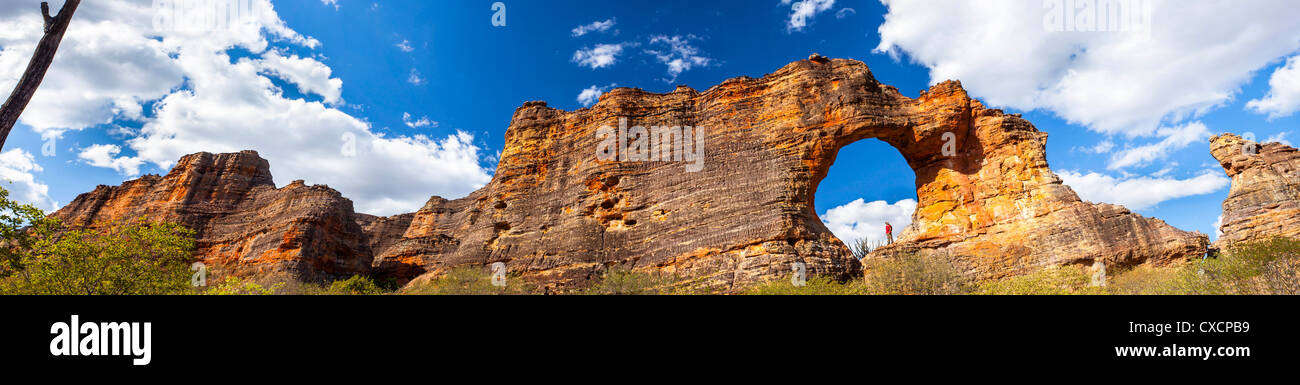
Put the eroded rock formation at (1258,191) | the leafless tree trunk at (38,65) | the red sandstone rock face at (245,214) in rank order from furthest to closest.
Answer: the red sandstone rock face at (245,214)
the eroded rock formation at (1258,191)
the leafless tree trunk at (38,65)

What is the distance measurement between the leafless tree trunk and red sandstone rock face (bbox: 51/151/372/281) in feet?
115

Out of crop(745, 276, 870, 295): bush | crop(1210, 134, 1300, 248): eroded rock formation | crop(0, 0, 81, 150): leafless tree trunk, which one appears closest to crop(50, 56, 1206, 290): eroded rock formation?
crop(745, 276, 870, 295): bush

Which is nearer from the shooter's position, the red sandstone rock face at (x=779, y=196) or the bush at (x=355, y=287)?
the red sandstone rock face at (x=779, y=196)

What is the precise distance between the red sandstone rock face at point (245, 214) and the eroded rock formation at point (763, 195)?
19.0 inches

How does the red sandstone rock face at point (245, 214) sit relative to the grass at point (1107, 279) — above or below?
above

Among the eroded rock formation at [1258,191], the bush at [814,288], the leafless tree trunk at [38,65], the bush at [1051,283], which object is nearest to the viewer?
the leafless tree trunk at [38,65]

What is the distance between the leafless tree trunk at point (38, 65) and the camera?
12.6 metres

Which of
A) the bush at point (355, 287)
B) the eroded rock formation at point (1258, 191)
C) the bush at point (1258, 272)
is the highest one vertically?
the eroded rock formation at point (1258, 191)

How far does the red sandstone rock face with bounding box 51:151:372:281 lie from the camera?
47.7 meters

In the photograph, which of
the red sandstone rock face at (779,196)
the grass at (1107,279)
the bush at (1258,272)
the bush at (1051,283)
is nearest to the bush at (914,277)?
the grass at (1107,279)

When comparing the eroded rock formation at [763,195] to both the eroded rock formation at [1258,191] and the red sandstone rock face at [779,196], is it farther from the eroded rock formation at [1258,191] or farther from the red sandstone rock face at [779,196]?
the eroded rock formation at [1258,191]
